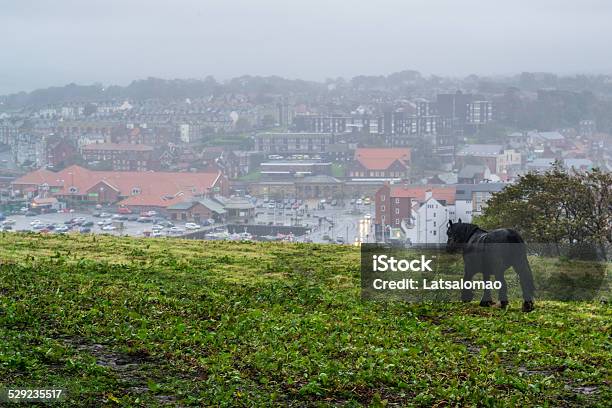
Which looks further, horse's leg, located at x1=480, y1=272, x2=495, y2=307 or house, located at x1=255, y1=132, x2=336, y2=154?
house, located at x1=255, y1=132, x2=336, y2=154

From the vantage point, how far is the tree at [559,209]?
70.9 ft

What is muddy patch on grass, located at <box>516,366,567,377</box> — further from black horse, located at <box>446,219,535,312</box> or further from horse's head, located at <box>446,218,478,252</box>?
horse's head, located at <box>446,218,478,252</box>

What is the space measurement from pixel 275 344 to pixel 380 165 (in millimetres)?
79796

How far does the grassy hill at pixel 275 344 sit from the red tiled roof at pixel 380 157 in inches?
2918

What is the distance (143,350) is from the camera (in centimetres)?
862

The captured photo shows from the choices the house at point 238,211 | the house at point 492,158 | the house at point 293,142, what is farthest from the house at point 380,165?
the house at point 238,211

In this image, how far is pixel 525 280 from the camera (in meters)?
11.3

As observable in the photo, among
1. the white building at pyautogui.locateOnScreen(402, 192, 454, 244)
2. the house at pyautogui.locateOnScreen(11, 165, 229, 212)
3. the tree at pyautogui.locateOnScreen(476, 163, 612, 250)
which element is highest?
the tree at pyautogui.locateOnScreen(476, 163, 612, 250)

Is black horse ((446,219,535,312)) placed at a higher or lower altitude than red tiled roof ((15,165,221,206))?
higher

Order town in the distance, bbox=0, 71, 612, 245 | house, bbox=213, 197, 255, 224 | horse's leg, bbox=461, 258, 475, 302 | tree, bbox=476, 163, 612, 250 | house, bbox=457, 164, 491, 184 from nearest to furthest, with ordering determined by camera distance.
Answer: horse's leg, bbox=461, 258, 475, 302
tree, bbox=476, 163, 612, 250
town in the distance, bbox=0, 71, 612, 245
house, bbox=213, 197, 255, 224
house, bbox=457, 164, 491, 184

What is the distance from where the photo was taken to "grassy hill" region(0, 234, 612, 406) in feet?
24.3

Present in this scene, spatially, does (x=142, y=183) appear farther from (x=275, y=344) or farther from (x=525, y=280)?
(x=275, y=344)

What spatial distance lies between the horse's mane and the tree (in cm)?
945

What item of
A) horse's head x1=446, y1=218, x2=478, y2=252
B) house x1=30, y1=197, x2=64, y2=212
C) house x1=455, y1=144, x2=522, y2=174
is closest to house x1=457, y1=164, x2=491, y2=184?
house x1=455, y1=144, x2=522, y2=174
